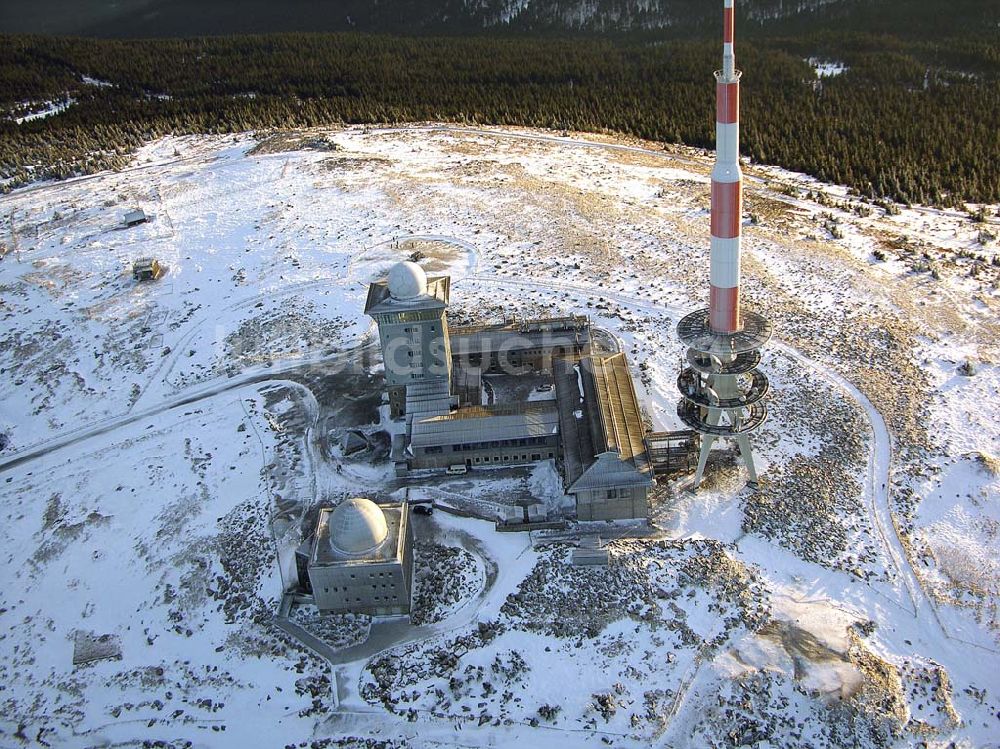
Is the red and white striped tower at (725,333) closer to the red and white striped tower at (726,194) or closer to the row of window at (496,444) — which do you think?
the red and white striped tower at (726,194)

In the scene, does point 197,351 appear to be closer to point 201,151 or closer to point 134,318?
point 134,318

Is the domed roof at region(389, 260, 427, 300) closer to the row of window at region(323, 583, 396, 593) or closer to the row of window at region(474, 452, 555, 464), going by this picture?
the row of window at region(474, 452, 555, 464)

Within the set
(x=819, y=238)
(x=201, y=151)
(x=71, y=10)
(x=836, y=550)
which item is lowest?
(x=836, y=550)

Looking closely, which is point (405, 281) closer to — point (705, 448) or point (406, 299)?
point (406, 299)

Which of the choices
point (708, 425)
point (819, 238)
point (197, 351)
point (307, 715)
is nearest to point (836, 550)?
point (708, 425)

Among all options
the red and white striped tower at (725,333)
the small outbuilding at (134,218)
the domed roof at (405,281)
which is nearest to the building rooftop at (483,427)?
the domed roof at (405,281)

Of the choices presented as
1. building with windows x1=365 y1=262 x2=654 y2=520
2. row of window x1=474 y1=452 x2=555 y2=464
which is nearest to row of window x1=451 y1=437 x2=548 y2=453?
building with windows x1=365 y1=262 x2=654 y2=520
